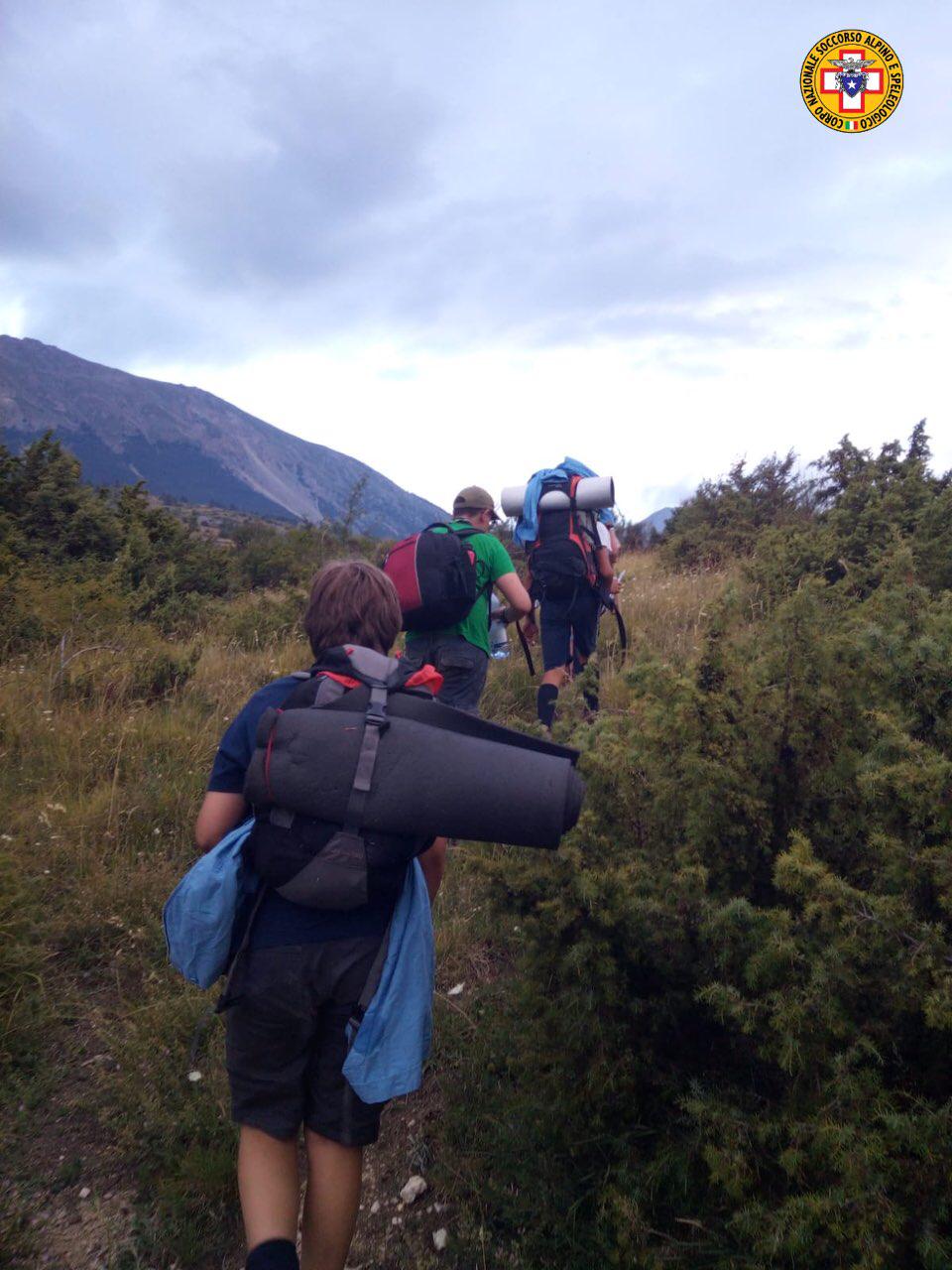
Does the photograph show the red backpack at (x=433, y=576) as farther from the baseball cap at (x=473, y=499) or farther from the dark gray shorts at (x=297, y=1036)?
the dark gray shorts at (x=297, y=1036)

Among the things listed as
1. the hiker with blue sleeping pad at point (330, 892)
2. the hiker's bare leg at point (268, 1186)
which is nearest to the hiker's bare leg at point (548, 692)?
the hiker with blue sleeping pad at point (330, 892)

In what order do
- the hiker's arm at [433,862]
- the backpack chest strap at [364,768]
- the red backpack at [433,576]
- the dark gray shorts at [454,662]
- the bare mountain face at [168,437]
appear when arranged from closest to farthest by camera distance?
the backpack chest strap at [364,768], the hiker's arm at [433,862], the red backpack at [433,576], the dark gray shorts at [454,662], the bare mountain face at [168,437]

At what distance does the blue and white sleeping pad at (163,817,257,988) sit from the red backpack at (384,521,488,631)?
2.14 meters

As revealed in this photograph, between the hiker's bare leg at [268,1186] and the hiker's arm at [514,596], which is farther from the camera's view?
the hiker's arm at [514,596]

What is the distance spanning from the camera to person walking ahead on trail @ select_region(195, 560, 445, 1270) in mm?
1863

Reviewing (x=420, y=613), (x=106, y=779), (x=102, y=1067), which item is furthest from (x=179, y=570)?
(x=102, y=1067)

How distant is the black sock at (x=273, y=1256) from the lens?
175 cm

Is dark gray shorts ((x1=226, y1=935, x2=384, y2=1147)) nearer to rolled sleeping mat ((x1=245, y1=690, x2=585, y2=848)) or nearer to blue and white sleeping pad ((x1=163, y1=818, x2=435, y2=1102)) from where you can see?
blue and white sleeping pad ((x1=163, y1=818, x2=435, y2=1102))

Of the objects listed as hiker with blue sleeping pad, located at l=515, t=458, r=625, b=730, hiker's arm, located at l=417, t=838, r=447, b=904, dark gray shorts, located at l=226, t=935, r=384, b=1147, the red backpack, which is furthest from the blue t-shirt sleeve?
hiker with blue sleeping pad, located at l=515, t=458, r=625, b=730

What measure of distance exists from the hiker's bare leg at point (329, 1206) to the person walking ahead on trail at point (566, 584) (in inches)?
120

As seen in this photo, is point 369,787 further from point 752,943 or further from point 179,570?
point 179,570

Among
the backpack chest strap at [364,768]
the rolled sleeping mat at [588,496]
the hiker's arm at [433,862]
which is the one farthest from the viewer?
the rolled sleeping mat at [588,496]

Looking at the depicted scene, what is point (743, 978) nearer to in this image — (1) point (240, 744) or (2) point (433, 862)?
(2) point (433, 862)

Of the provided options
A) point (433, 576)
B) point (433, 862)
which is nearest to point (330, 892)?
point (433, 862)
